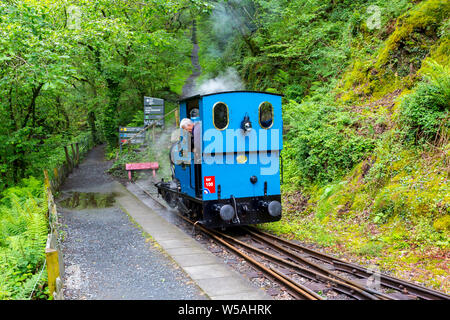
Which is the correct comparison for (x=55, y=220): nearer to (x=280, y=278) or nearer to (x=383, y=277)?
(x=280, y=278)

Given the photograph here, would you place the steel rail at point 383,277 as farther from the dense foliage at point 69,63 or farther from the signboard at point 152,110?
the signboard at point 152,110

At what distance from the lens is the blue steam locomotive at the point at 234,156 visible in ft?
27.9

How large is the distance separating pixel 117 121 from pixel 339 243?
838 inches

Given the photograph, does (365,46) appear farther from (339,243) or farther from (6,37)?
(6,37)

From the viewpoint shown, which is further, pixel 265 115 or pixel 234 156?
pixel 265 115

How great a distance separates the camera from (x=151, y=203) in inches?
559

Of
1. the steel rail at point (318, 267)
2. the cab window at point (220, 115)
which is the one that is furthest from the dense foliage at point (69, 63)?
the steel rail at point (318, 267)

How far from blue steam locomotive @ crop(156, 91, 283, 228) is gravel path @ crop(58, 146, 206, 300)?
175 centimetres

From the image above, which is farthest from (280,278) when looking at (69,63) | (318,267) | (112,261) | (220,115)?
(69,63)

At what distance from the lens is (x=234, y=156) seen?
28.8 feet

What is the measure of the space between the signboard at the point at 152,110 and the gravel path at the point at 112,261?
8690 mm

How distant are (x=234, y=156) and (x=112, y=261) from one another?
3.54m

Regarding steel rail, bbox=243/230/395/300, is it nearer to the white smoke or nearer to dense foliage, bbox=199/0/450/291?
dense foliage, bbox=199/0/450/291
